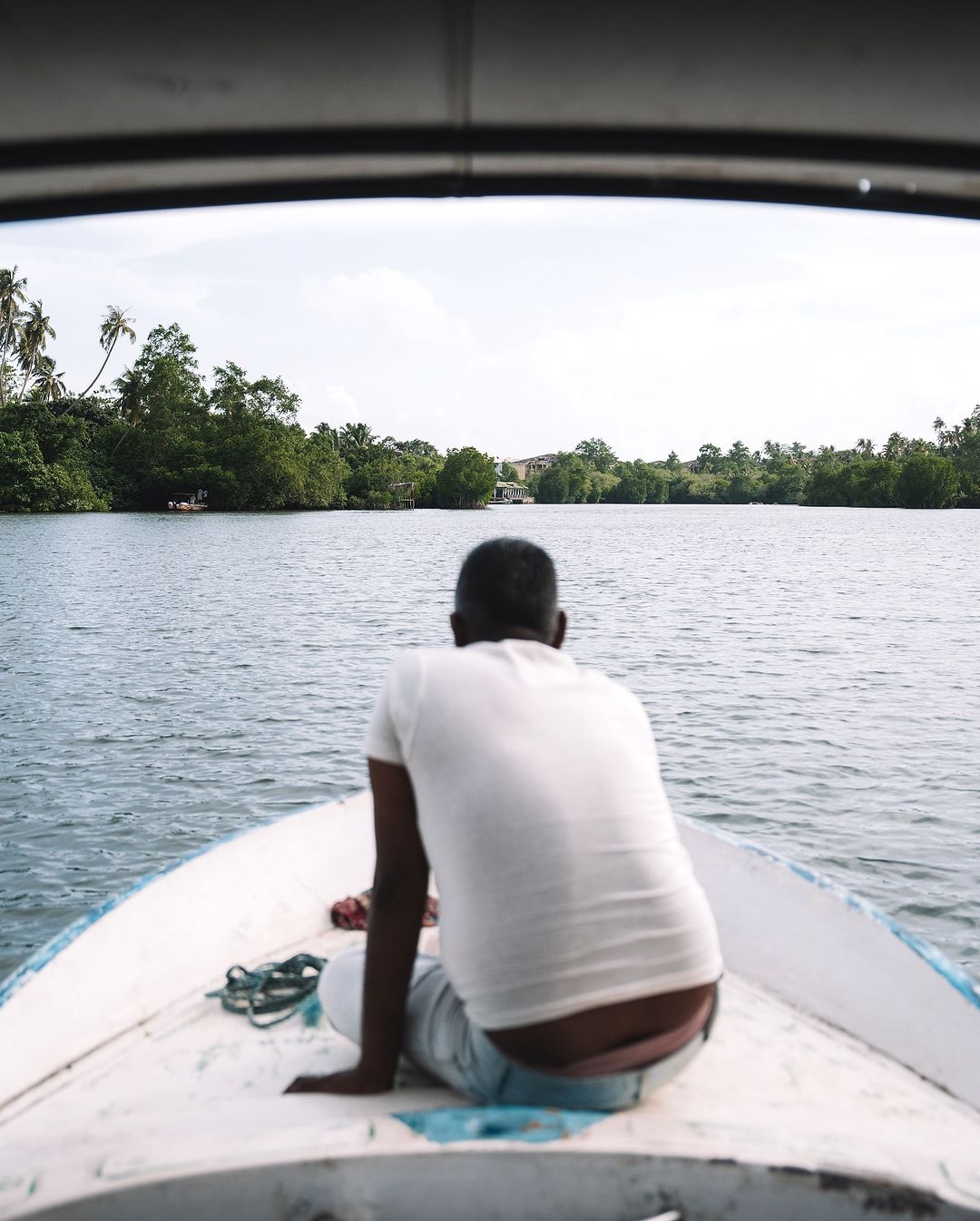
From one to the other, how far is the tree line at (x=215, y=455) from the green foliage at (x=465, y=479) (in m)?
0.14

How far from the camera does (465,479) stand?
3669 inches

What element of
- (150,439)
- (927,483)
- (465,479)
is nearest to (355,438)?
(465,479)

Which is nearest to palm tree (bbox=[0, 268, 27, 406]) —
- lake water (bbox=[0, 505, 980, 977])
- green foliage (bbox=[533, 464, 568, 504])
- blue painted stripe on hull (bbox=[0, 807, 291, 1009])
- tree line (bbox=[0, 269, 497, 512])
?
tree line (bbox=[0, 269, 497, 512])

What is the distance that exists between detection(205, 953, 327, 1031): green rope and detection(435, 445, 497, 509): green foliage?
90.4 metres

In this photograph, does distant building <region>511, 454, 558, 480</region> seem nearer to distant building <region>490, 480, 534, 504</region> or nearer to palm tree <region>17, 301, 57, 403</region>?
distant building <region>490, 480, 534, 504</region>

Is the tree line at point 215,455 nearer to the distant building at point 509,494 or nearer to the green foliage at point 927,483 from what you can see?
the green foliage at point 927,483

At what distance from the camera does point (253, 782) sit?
798cm

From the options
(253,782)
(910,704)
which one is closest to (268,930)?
(253,782)

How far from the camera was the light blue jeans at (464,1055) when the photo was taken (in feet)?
5.28

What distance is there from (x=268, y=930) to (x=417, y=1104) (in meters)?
1.48

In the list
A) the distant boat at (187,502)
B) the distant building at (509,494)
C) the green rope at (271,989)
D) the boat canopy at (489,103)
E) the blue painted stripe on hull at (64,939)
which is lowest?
the distant building at (509,494)

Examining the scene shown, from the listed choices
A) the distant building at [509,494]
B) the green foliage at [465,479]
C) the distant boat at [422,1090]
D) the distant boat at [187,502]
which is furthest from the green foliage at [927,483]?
the distant boat at [422,1090]

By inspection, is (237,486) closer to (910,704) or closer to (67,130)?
(910,704)

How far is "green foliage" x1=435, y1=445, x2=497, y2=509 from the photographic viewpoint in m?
92.5
